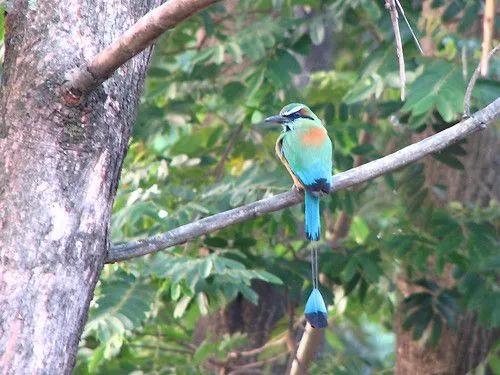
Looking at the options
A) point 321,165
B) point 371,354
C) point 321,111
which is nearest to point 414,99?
point 321,165

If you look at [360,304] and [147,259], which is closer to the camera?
[147,259]

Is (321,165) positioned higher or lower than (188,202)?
lower

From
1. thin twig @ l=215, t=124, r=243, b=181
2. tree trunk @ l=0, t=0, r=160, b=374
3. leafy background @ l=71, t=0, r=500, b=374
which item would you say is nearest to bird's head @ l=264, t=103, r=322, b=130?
leafy background @ l=71, t=0, r=500, b=374

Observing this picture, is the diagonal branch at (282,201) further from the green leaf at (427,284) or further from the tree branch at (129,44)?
the green leaf at (427,284)

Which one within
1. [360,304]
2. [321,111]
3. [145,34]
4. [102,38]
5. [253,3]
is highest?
[253,3]

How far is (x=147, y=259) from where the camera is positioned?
4.90 m

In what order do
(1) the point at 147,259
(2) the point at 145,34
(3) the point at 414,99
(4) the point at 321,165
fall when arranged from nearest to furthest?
(2) the point at 145,34, (4) the point at 321,165, (3) the point at 414,99, (1) the point at 147,259

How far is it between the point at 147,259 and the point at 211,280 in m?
0.48

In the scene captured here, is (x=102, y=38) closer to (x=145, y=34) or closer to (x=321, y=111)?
(x=145, y=34)

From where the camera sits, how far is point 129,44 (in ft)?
7.75

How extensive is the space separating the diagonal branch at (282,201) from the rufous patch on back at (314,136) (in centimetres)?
105

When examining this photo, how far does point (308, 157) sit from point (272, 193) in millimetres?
757

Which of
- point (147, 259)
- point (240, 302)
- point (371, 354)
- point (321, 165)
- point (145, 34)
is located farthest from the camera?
point (371, 354)

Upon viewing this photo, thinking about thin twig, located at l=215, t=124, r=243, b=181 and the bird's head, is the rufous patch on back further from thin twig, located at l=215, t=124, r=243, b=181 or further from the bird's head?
thin twig, located at l=215, t=124, r=243, b=181
